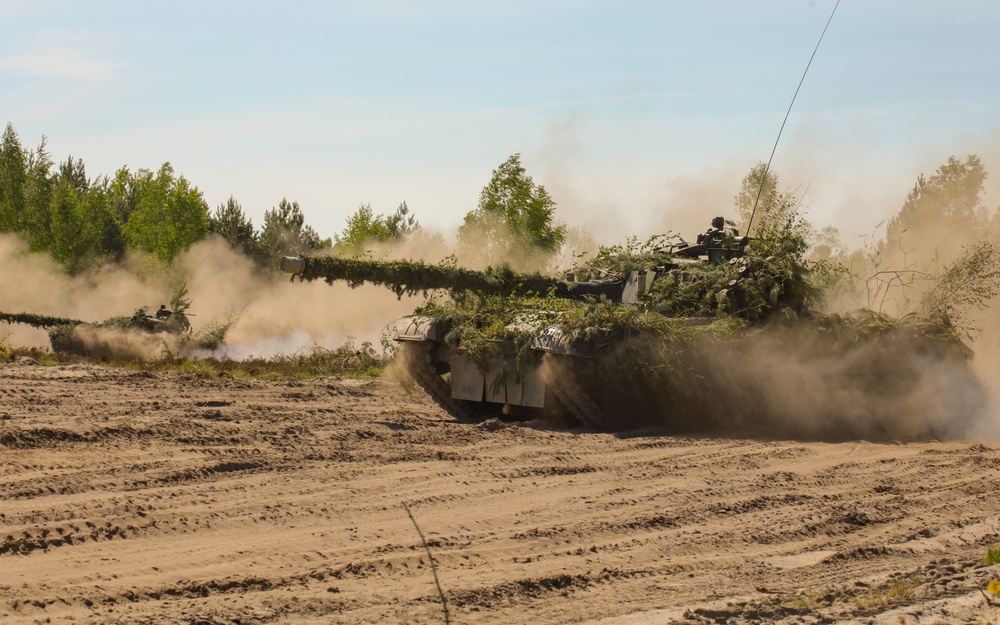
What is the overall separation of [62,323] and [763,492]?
55.8ft

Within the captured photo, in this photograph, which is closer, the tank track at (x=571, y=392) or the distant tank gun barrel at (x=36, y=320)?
the tank track at (x=571, y=392)

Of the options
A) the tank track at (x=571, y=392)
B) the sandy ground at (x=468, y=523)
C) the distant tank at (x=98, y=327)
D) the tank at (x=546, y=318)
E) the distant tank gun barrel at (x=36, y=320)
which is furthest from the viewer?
the distant tank gun barrel at (x=36, y=320)

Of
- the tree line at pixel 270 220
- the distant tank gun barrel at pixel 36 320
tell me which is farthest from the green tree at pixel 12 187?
the distant tank gun barrel at pixel 36 320

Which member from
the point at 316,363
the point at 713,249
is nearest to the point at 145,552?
the point at 713,249

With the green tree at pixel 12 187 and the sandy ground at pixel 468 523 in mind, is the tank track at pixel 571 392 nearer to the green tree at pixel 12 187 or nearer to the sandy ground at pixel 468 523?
the sandy ground at pixel 468 523

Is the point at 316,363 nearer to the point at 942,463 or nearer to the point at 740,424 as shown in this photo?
the point at 740,424

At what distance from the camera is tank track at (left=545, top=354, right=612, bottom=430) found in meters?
11.1

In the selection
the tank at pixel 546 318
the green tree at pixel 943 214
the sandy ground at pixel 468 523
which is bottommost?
the sandy ground at pixel 468 523

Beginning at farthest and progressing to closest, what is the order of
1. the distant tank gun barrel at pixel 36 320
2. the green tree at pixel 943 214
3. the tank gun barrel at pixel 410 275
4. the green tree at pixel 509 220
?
the green tree at pixel 509 220 → the distant tank gun barrel at pixel 36 320 → the green tree at pixel 943 214 → the tank gun barrel at pixel 410 275

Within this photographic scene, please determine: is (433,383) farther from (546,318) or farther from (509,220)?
(509,220)

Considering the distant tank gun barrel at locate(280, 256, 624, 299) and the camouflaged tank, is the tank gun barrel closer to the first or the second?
the distant tank gun barrel at locate(280, 256, 624, 299)

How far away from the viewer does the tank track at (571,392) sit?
11.1 metres

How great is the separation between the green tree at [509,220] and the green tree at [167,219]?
49.7 feet

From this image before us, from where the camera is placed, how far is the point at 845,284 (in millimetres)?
13312
